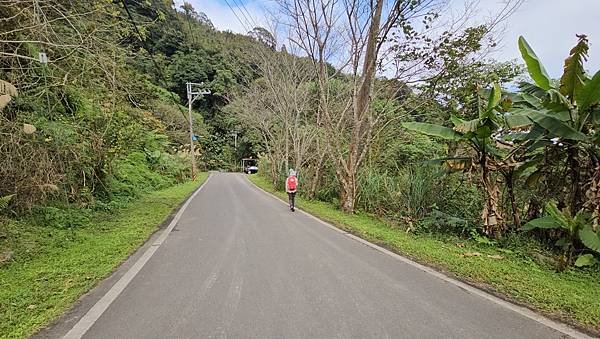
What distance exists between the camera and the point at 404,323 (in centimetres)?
340

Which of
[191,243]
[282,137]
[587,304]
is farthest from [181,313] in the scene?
[282,137]

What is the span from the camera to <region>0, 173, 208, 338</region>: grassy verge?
3.52 meters

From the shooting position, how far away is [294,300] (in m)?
3.88

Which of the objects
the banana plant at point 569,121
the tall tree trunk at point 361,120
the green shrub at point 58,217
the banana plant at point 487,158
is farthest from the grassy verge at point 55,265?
the banana plant at point 569,121

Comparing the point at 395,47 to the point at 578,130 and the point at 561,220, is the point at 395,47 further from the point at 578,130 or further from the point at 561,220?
the point at 561,220

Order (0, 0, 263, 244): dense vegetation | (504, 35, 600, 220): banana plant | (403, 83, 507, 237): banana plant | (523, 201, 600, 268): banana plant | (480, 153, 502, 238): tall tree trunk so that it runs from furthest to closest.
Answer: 1. (480, 153, 502, 238): tall tree trunk
2. (403, 83, 507, 237): banana plant
3. (0, 0, 263, 244): dense vegetation
4. (504, 35, 600, 220): banana plant
5. (523, 201, 600, 268): banana plant

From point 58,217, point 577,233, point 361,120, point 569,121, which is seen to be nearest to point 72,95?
point 58,217

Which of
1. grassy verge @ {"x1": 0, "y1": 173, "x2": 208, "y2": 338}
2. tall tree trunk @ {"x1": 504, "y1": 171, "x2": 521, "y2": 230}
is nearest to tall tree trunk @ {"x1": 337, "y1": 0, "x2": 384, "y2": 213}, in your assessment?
tall tree trunk @ {"x1": 504, "y1": 171, "x2": 521, "y2": 230}

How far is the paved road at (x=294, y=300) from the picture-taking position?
10.6ft

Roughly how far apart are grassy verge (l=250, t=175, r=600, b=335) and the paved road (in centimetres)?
48

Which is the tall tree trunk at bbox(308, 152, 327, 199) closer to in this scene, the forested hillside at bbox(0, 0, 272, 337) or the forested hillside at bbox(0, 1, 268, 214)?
the forested hillside at bbox(0, 0, 272, 337)

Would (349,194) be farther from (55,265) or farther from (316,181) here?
(55,265)

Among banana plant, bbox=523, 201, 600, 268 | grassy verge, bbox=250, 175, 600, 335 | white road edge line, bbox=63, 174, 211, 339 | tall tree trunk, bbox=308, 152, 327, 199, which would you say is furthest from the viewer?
tall tree trunk, bbox=308, 152, 327, 199

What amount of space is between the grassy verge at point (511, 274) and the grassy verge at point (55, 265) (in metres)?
4.95
